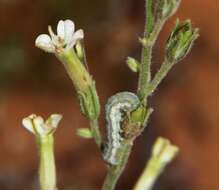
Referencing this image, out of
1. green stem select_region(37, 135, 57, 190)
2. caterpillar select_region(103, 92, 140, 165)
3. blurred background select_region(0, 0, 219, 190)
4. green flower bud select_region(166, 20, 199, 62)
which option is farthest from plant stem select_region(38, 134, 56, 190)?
blurred background select_region(0, 0, 219, 190)

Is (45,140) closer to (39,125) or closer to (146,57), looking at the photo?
(39,125)

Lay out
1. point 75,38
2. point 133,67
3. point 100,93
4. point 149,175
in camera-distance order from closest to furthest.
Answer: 1. point 75,38
2. point 133,67
3. point 149,175
4. point 100,93

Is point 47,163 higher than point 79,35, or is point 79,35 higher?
point 79,35

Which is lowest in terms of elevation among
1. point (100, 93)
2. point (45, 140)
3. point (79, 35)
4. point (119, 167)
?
point (119, 167)

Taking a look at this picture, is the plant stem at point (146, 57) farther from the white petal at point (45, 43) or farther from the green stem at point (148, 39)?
the white petal at point (45, 43)

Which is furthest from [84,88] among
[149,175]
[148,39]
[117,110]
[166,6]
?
[149,175]

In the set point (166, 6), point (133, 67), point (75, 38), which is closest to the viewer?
point (166, 6)

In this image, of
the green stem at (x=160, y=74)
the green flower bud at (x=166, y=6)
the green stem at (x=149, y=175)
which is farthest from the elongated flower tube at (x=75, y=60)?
the green stem at (x=149, y=175)
